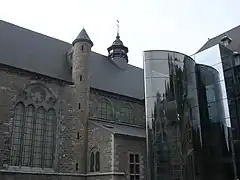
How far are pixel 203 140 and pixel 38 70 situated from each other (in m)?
11.4

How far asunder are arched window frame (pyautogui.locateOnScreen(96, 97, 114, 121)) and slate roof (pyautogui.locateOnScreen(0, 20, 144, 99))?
0.92 meters

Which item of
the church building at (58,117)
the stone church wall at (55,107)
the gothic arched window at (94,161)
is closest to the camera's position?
the stone church wall at (55,107)

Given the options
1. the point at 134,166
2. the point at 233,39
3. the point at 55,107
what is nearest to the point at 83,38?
the point at 55,107

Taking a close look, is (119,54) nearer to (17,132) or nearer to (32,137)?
(32,137)

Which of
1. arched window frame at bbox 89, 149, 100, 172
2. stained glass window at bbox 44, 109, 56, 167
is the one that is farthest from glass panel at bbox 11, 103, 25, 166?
arched window frame at bbox 89, 149, 100, 172

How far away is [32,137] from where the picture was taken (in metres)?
19.3

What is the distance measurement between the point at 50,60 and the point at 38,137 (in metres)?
6.02

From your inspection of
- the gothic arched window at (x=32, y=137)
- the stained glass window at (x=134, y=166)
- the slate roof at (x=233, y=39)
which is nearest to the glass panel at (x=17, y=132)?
the gothic arched window at (x=32, y=137)

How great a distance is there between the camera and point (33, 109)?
19891 mm

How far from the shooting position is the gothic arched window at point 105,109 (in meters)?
23.2

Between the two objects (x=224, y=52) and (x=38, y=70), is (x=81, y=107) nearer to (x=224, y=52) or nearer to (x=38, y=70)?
(x=38, y=70)

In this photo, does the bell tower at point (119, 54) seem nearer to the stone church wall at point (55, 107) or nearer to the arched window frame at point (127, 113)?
the arched window frame at point (127, 113)

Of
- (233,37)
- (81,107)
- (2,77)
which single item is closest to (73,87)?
(81,107)

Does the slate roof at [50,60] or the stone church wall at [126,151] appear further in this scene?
the slate roof at [50,60]
